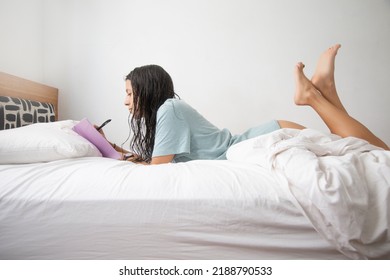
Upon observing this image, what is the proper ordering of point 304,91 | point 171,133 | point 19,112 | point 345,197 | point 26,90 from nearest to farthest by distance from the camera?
point 345,197
point 171,133
point 304,91
point 19,112
point 26,90

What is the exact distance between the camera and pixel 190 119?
0.89 metres

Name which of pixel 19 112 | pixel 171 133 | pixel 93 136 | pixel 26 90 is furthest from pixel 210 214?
pixel 26 90

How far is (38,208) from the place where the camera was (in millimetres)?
499

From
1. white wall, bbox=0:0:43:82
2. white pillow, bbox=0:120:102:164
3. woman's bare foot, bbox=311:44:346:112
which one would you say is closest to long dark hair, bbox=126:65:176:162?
white pillow, bbox=0:120:102:164

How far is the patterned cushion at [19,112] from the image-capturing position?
0.97m

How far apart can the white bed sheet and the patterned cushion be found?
25.0 inches

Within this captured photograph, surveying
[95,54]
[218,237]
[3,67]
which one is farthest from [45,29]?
[218,237]

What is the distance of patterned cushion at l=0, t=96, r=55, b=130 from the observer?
3.18 ft

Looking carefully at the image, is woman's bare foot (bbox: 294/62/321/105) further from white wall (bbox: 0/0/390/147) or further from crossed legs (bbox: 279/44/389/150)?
white wall (bbox: 0/0/390/147)

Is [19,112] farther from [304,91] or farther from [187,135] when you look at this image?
[304,91]

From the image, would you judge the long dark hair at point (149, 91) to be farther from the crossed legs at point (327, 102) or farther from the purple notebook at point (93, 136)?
the crossed legs at point (327, 102)

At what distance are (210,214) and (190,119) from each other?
1.59 feet

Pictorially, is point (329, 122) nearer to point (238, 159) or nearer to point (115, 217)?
point (238, 159)

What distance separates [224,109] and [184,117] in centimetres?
73
